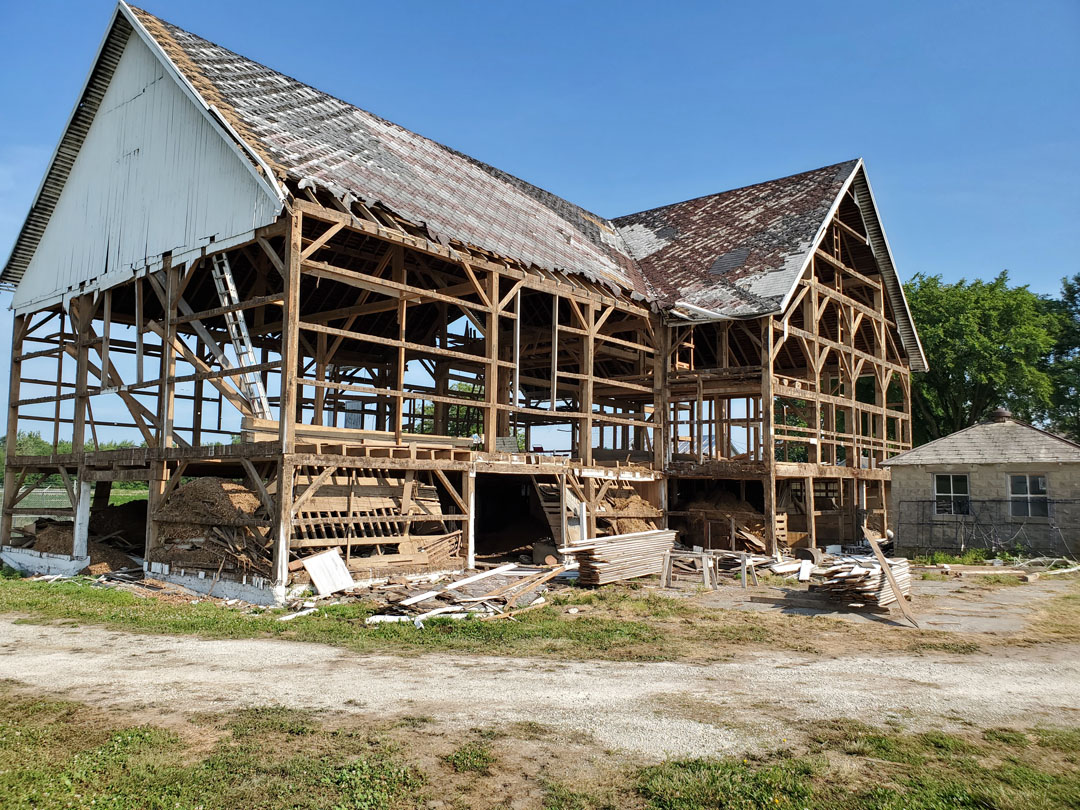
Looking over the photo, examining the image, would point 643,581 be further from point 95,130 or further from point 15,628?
point 95,130

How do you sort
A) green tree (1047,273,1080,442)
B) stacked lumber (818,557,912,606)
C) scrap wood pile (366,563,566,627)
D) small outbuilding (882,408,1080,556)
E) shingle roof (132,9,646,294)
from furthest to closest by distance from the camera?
green tree (1047,273,1080,442) → small outbuilding (882,408,1080,556) → shingle roof (132,9,646,294) → stacked lumber (818,557,912,606) → scrap wood pile (366,563,566,627)

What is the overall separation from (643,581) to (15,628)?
12084 millimetres

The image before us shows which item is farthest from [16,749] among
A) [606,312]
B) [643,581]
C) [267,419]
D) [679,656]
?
Result: [606,312]

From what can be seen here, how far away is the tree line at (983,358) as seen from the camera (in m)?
43.7

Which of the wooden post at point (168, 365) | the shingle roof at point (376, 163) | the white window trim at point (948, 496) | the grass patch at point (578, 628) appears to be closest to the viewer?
the grass patch at point (578, 628)

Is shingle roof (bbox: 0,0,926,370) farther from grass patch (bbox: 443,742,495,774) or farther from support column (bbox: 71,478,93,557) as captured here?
grass patch (bbox: 443,742,495,774)

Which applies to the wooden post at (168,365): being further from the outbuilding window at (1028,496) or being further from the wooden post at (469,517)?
the outbuilding window at (1028,496)

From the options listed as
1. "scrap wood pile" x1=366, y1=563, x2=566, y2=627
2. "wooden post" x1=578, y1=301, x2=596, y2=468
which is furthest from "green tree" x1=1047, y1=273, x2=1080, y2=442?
"scrap wood pile" x1=366, y1=563, x2=566, y2=627

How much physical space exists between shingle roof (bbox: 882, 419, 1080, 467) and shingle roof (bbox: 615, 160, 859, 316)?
306 inches

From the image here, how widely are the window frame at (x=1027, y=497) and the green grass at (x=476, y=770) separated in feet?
62.8

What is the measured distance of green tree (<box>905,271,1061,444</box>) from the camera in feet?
143

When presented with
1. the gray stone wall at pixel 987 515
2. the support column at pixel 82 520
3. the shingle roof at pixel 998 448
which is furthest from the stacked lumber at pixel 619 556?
the support column at pixel 82 520

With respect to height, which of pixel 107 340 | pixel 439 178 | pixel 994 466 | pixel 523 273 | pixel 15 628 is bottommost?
pixel 15 628

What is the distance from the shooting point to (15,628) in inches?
528
